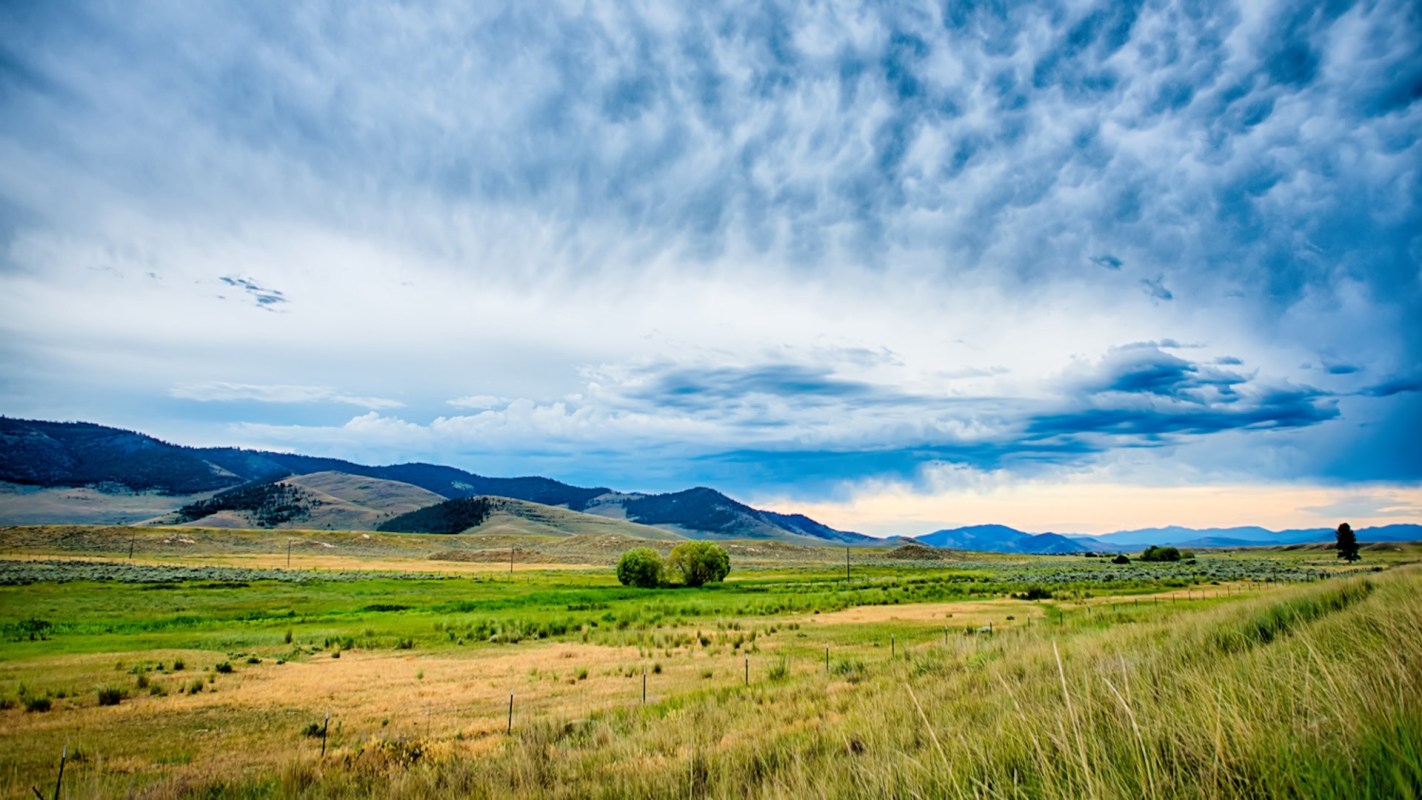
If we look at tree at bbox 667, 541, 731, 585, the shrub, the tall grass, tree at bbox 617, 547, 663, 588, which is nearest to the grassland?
the tall grass

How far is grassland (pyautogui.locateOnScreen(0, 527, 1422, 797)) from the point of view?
3.78m

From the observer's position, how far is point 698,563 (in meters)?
77.6

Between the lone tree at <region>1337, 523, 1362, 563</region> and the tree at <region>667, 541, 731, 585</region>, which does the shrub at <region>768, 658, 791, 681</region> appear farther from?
the lone tree at <region>1337, 523, 1362, 563</region>

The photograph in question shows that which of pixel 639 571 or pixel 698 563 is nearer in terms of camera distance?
pixel 639 571

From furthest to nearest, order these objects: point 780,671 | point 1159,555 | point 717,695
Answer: point 1159,555, point 780,671, point 717,695

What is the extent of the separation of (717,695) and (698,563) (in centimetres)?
6051

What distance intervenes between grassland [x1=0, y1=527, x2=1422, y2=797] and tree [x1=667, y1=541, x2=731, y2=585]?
19493mm

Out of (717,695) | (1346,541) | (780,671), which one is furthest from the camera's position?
(1346,541)

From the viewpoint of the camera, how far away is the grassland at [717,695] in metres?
3.78

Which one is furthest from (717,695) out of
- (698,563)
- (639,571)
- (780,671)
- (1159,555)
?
(1159,555)

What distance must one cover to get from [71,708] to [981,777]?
27694 millimetres

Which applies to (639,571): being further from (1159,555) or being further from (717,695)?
(1159,555)

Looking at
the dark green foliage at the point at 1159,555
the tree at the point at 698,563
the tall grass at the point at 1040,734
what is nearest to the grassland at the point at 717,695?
the tall grass at the point at 1040,734

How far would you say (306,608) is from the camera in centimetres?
5281
